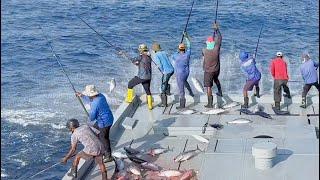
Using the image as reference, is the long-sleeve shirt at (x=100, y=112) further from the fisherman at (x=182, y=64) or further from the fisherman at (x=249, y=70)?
the fisherman at (x=249, y=70)

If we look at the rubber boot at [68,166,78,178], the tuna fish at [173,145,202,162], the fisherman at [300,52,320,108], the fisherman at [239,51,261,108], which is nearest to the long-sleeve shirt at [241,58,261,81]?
the fisherman at [239,51,261,108]

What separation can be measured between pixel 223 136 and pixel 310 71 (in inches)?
142

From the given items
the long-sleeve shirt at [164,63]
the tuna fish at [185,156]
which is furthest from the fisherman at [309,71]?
the tuna fish at [185,156]

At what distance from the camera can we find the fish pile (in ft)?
39.7

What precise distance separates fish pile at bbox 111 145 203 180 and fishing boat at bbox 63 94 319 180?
13cm

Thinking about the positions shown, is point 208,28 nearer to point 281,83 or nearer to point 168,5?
point 168,5

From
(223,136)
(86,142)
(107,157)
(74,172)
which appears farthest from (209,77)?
(86,142)

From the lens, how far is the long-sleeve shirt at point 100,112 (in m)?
12.1

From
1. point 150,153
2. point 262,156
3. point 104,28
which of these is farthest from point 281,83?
point 104,28

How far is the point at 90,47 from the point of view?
1423 inches

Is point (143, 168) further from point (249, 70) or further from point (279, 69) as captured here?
point (279, 69)

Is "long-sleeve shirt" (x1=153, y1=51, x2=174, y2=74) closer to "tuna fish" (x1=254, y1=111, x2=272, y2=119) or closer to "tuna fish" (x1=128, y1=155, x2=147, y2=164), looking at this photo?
"tuna fish" (x1=254, y1=111, x2=272, y2=119)

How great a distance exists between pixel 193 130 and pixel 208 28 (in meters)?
24.9

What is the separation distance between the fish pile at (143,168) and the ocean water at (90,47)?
6613mm
